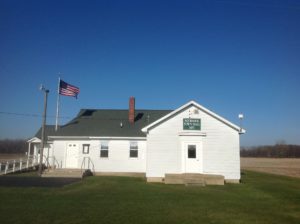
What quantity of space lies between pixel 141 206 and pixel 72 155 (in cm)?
1625

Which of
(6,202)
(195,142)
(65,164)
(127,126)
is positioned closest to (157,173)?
(195,142)

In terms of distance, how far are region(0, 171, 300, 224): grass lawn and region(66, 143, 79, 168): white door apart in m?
10.4

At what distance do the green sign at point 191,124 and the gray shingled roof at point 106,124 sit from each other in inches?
219

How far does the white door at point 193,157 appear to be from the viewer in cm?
2141

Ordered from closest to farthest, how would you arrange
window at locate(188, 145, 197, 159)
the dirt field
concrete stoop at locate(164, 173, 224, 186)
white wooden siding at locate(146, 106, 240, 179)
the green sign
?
concrete stoop at locate(164, 173, 224, 186) → white wooden siding at locate(146, 106, 240, 179) → window at locate(188, 145, 197, 159) → the green sign → the dirt field

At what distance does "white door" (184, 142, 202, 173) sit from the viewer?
21406 millimetres

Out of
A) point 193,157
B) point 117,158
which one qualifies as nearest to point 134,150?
point 117,158

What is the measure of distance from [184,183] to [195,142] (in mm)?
3406

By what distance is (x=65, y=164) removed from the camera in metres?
26.4

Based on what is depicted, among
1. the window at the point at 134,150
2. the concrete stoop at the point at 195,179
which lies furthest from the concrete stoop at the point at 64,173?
the concrete stoop at the point at 195,179

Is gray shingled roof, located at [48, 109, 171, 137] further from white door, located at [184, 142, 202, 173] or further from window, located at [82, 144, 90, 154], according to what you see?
white door, located at [184, 142, 202, 173]

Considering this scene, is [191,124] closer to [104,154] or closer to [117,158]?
[117,158]

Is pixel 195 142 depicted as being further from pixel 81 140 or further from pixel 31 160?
pixel 31 160

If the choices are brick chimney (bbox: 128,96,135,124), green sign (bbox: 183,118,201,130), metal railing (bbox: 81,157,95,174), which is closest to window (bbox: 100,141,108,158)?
metal railing (bbox: 81,157,95,174)
